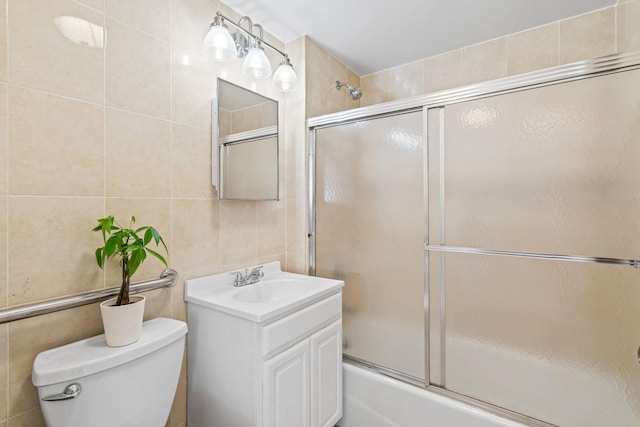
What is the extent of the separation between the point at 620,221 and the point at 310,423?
1.52 metres

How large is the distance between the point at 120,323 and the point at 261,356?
1.62ft

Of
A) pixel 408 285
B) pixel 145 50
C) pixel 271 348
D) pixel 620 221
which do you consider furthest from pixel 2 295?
pixel 620 221

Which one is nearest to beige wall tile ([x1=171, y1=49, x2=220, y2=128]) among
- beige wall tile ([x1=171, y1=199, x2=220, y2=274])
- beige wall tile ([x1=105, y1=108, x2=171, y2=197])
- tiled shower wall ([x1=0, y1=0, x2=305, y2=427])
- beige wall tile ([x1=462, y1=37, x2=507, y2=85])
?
tiled shower wall ([x1=0, y1=0, x2=305, y2=427])

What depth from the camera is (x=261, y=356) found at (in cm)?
112

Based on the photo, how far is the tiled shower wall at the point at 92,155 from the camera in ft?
2.99

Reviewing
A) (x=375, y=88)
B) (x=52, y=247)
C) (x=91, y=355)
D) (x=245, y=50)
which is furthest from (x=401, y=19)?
(x=91, y=355)

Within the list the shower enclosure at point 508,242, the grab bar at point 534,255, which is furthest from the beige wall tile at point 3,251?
the grab bar at point 534,255

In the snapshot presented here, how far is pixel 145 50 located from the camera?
→ 1.22 meters

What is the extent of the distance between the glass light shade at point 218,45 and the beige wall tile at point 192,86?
74 mm

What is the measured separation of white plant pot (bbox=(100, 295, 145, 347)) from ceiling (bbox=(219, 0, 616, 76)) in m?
1.55

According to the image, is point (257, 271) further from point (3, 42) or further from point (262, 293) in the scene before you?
point (3, 42)

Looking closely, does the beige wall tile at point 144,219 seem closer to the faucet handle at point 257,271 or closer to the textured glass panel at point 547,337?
the faucet handle at point 257,271

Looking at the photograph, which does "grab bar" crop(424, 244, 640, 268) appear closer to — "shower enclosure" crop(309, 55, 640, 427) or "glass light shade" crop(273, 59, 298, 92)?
"shower enclosure" crop(309, 55, 640, 427)

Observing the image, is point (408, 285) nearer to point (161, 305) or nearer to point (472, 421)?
point (472, 421)
